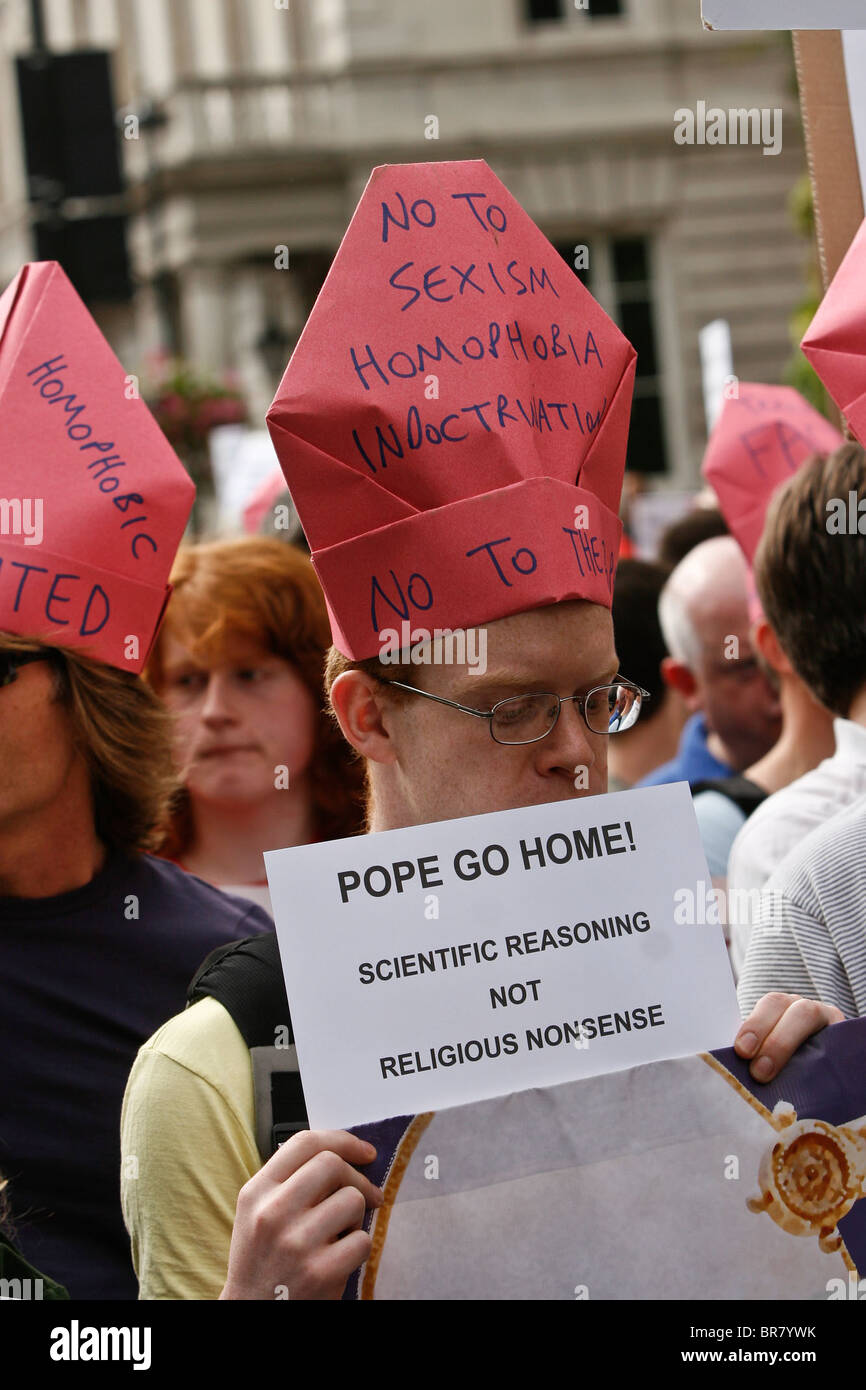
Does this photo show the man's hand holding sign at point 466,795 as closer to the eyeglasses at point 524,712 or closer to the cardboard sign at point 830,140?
the eyeglasses at point 524,712

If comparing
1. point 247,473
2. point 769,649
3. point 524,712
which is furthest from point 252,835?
point 247,473

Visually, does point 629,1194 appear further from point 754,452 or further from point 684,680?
point 684,680

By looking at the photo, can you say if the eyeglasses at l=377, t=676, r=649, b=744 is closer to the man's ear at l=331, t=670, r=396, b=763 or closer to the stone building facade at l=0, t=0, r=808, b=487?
the man's ear at l=331, t=670, r=396, b=763

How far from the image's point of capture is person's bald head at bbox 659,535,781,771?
157 inches

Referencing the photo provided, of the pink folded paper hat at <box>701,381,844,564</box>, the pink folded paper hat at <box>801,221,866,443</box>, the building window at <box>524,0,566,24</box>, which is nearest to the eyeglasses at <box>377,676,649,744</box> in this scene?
the pink folded paper hat at <box>801,221,866,443</box>

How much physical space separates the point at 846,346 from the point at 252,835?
1749mm

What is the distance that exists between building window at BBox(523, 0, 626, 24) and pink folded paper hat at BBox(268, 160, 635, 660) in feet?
65.6

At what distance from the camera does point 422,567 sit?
180cm

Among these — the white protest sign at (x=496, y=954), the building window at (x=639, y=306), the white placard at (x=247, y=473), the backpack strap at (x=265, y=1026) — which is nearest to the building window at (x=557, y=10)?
the building window at (x=639, y=306)

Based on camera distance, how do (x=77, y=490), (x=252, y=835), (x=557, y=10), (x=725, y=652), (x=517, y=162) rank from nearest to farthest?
(x=77, y=490) < (x=252, y=835) < (x=725, y=652) < (x=517, y=162) < (x=557, y=10)

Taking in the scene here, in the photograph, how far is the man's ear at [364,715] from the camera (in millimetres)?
1851

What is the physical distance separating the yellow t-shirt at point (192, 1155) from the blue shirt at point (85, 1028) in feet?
1.38
